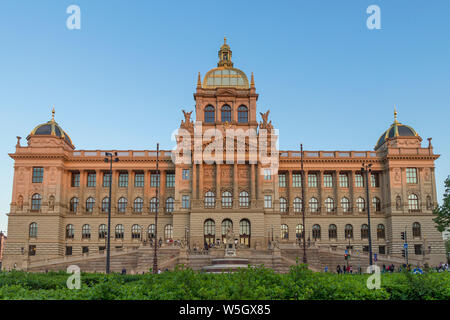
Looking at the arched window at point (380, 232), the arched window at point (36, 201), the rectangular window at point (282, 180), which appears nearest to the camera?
the arched window at point (36, 201)

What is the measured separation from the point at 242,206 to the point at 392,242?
24.8 metres

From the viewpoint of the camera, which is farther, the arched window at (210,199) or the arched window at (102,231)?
the arched window at (102,231)

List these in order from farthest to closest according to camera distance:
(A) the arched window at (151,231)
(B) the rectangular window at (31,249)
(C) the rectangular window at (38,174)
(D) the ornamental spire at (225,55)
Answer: (D) the ornamental spire at (225,55) < (A) the arched window at (151,231) < (C) the rectangular window at (38,174) < (B) the rectangular window at (31,249)

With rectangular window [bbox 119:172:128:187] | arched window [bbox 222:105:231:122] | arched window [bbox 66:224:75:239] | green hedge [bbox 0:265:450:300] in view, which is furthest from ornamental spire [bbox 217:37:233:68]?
green hedge [bbox 0:265:450:300]

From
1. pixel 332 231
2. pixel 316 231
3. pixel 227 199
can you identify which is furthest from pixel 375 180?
pixel 227 199

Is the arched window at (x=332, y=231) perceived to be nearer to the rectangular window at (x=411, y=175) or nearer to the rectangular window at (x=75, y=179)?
the rectangular window at (x=411, y=175)

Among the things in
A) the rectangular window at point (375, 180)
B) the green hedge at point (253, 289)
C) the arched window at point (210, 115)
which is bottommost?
the green hedge at point (253, 289)

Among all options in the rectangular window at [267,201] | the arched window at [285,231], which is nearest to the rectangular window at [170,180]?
the rectangular window at [267,201]

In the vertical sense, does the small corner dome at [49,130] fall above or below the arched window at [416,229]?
above

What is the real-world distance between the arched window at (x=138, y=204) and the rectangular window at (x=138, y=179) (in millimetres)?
2400

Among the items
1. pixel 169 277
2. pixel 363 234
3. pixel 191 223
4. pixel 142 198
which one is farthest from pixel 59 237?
pixel 169 277

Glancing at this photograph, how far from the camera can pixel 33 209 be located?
80.8m

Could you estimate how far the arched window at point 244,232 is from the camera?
7625 centimetres

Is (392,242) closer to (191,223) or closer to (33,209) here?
(191,223)
